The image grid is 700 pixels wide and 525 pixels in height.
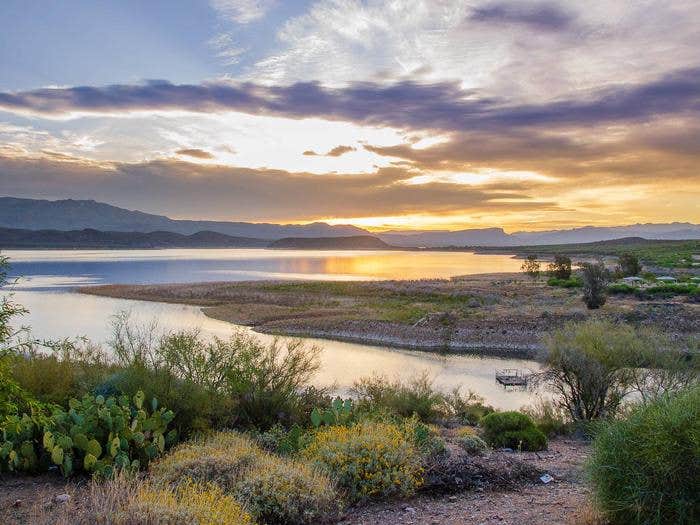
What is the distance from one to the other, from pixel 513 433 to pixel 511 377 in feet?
46.9

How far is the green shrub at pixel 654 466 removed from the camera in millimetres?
6949

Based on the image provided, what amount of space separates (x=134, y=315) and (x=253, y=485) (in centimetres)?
4604

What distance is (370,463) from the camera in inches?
386

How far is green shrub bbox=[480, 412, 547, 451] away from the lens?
550 inches

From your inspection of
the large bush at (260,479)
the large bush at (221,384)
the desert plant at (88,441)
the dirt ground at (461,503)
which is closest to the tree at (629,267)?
the large bush at (221,384)

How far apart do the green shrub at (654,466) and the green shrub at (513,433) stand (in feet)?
20.3

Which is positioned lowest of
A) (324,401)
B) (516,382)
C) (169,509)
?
(516,382)

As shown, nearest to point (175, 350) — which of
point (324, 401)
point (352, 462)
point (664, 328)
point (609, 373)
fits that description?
point (324, 401)

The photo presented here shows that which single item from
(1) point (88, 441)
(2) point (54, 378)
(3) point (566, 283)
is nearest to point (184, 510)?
(1) point (88, 441)

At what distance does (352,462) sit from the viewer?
9914 millimetres

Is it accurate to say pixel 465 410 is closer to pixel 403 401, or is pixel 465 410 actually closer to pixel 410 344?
pixel 403 401

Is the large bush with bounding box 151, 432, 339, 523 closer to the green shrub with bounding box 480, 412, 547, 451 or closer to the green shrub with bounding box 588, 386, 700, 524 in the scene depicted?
the green shrub with bounding box 588, 386, 700, 524

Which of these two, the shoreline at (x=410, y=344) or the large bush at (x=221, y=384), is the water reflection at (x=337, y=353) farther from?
the large bush at (x=221, y=384)

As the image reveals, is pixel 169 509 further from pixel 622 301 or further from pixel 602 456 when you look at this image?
pixel 622 301
